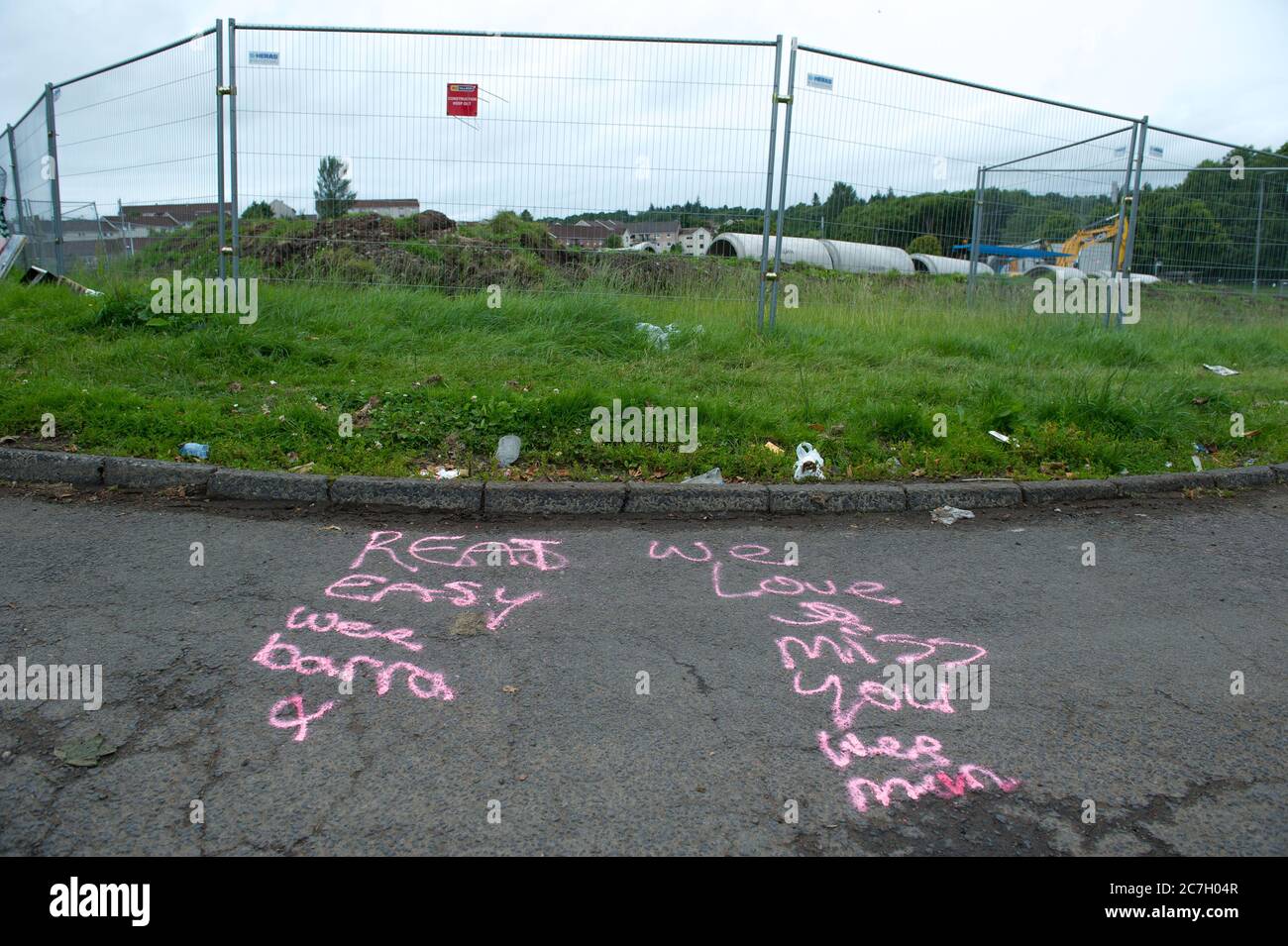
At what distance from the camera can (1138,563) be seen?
4875mm

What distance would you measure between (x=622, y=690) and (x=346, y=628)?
1257 mm

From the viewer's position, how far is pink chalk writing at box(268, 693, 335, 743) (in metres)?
2.96

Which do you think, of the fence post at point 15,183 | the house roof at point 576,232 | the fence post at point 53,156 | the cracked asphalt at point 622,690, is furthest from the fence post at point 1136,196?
the fence post at point 15,183

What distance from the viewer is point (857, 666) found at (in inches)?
140

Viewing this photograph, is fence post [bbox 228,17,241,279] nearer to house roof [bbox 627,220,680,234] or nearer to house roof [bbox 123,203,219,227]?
house roof [bbox 123,203,219,227]

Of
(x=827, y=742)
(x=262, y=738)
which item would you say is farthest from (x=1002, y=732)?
(x=262, y=738)

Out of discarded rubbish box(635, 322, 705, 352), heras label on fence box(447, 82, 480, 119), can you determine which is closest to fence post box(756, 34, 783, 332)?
discarded rubbish box(635, 322, 705, 352)

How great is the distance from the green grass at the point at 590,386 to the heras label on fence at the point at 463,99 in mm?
1717

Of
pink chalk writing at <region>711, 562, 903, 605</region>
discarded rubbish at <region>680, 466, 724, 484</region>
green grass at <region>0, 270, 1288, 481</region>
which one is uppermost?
green grass at <region>0, 270, 1288, 481</region>

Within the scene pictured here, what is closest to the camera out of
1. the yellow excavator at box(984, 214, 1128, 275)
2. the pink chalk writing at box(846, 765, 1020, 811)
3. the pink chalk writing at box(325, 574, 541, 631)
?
the pink chalk writing at box(846, 765, 1020, 811)

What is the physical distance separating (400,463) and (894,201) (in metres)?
6.20

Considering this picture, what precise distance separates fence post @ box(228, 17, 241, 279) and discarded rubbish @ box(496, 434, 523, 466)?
3872mm
